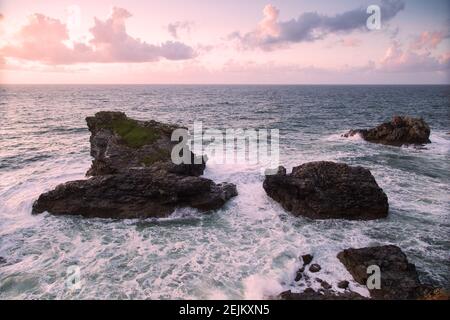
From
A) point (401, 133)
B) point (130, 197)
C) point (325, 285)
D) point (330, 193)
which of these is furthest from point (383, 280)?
point (401, 133)

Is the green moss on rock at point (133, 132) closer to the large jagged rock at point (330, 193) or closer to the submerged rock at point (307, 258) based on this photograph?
the large jagged rock at point (330, 193)

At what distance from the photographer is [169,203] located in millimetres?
22781

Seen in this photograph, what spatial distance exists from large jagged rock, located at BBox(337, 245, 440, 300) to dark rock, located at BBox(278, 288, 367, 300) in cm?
96

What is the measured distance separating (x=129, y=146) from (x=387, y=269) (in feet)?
70.0

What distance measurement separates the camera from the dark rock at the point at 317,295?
1417 centimetres

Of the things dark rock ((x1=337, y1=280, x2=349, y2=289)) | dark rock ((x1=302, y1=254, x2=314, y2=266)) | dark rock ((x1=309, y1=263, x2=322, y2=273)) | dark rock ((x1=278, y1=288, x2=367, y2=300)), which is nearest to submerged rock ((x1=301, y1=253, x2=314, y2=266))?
dark rock ((x1=302, y1=254, x2=314, y2=266))

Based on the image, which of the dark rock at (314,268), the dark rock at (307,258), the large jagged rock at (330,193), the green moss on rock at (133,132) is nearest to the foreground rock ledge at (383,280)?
the dark rock at (314,268)

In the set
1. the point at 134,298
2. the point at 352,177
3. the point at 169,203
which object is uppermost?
the point at 352,177

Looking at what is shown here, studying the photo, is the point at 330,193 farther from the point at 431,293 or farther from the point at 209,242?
the point at 431,293

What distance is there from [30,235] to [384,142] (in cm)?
3988

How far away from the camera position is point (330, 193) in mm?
22641

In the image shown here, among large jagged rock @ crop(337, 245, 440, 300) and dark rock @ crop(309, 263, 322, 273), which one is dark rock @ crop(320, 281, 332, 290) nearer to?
dark rock @ crop(309, 263, 322, 273)
